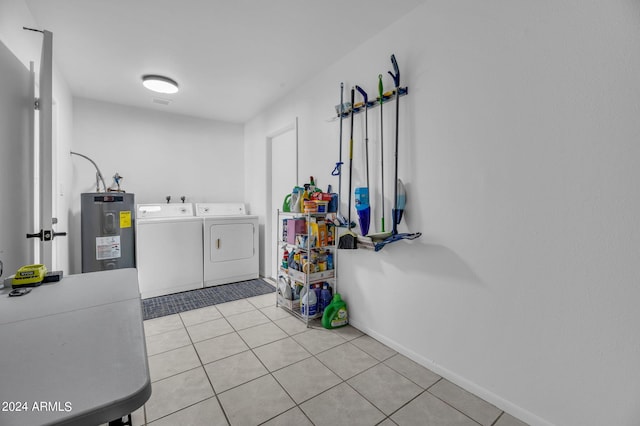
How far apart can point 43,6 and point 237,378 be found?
2870 mm

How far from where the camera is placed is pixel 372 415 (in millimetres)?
1512

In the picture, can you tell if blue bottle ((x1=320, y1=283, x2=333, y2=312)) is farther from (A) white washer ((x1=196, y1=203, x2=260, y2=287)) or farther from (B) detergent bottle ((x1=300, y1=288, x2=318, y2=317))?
(A) white washer ((x1=196, y1=203, x2=260, y2=287))

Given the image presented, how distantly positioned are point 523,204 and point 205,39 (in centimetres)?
263

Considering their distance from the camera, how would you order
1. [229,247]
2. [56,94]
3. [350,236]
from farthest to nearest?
[229,247]
[56,94]
[350,236]

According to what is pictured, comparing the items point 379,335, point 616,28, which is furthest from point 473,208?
point 379,335

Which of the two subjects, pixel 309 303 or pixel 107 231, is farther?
pixel 107 231

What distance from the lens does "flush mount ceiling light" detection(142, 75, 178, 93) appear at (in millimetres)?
2988

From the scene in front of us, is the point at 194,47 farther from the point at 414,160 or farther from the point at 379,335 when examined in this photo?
the point at 379,335

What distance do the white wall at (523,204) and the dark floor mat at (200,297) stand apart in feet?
6.50

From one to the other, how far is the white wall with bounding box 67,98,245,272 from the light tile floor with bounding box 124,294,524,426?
7.36 feet

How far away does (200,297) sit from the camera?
3.38m

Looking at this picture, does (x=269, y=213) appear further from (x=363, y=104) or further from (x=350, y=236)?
(x=363, y=104)

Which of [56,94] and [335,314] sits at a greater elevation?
[56,94]

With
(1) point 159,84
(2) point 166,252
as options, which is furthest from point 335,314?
(1) point 159,84
